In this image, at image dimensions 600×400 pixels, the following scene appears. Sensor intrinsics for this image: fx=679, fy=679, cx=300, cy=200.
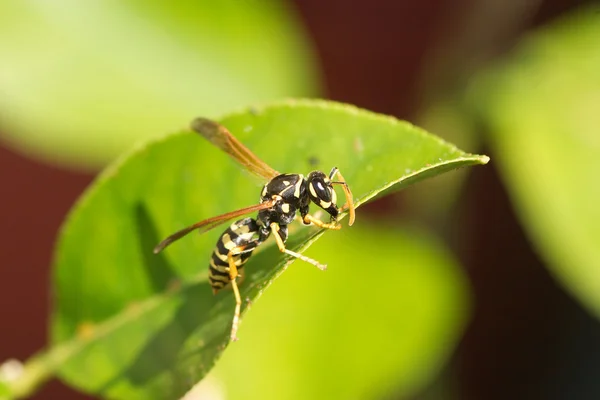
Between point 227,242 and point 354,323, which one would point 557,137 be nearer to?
point 354,323

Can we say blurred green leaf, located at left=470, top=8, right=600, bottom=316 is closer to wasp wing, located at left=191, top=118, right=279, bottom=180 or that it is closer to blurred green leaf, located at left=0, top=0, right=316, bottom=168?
blurred green leaf, located at left=0, top=0, right=316, bottom=168

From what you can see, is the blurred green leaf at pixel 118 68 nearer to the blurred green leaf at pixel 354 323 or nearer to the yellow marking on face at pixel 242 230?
the blurred green leaf at pixel 354 323

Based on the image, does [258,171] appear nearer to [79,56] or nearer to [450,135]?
[79,56]

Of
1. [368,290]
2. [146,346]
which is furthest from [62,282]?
[368,290]

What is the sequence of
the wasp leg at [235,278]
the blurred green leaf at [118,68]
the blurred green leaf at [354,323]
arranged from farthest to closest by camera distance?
the blurred green leaf at [118,68] < the blurred green leaf at [354,323] < the wasp leg at [235,278]

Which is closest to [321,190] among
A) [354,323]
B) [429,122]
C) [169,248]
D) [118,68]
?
[169,248]

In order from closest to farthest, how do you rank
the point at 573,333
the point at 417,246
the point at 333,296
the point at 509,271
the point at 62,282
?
the point at 62,282, the point at 333,296, the point at 417,246, the point at 573,333, the point at 509,271

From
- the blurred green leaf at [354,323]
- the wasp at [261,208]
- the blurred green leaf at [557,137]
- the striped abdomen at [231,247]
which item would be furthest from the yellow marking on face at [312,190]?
the blurred green leaf at [557,137]

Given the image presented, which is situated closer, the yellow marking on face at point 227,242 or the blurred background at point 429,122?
the yellow marking on face at point 227,242
